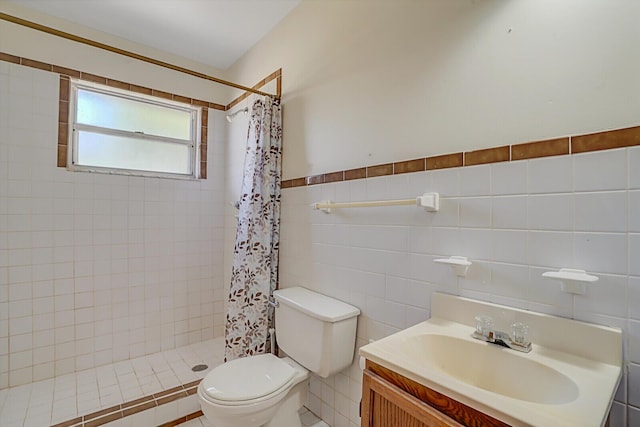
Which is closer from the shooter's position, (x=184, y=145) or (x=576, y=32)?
(x=576, y=32)

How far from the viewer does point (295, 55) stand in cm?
203

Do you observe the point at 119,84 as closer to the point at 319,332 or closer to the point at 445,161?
the point at 319,332

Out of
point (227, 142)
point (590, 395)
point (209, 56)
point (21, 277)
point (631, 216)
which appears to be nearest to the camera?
point (590, 395)

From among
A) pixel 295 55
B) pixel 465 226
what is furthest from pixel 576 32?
pixel 295 55

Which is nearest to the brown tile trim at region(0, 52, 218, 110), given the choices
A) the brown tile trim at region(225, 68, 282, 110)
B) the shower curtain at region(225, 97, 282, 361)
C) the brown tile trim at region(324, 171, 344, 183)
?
the brown tile trim at region(225, 68, 282, 110)

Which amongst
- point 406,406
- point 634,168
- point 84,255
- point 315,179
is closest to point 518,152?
point 634,168

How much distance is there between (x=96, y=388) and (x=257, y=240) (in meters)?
1.44

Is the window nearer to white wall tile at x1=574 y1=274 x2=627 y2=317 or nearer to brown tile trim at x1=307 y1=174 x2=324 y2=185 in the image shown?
brown tile trim at x1=307 y1=174 x2=324 y2=185

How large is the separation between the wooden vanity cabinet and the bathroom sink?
0.46 feet

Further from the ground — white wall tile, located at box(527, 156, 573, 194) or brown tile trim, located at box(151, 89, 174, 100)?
brown tile trim, located at box(151, 89, 174, 100)

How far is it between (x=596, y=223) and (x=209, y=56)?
9.68 feet

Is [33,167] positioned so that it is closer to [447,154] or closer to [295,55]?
[295,55]

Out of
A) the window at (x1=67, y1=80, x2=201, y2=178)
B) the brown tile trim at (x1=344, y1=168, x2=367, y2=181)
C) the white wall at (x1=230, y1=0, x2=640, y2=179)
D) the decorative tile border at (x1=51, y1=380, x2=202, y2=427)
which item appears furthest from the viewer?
the window at (x1=67, y1=80, x2=201, y2=178)

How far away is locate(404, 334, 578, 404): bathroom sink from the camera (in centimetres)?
80
